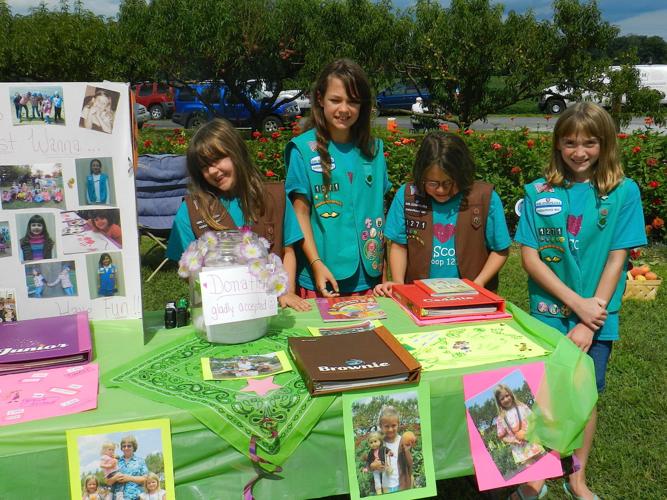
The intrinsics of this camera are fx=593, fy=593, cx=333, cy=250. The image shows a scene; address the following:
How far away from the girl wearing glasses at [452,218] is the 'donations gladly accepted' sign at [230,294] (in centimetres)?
81

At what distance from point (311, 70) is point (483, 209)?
35.5 ft

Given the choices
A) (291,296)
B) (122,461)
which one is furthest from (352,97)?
(122,461)

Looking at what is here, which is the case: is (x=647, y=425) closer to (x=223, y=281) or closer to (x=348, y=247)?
(x=348, y=247)

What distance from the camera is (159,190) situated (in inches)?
229

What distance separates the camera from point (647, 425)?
3150 millimetres

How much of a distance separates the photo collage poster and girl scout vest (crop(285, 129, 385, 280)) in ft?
2.91

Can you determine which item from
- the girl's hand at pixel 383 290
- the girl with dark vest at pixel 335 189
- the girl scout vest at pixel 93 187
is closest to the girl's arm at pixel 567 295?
the girl's hand at pixel 383 290

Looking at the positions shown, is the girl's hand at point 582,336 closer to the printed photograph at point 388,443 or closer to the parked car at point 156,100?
the printed photograph at point 388,443

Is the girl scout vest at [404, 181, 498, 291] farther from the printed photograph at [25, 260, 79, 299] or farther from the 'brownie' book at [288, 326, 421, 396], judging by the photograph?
the printed photograph at [25, 260, 79, 299]

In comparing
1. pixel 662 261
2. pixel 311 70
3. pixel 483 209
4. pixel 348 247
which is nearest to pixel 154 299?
pixel 348 247

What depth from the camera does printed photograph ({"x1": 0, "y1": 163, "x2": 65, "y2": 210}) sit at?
1833 millimetres

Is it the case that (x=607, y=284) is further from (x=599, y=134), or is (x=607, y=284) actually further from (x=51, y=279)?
(x=51, y=279)

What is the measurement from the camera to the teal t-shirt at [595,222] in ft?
7.43

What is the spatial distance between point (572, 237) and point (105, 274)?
5.70 feet
